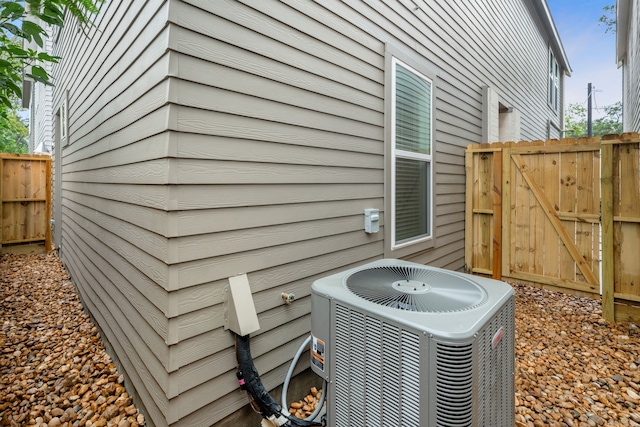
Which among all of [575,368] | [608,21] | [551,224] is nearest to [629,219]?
[551,224]

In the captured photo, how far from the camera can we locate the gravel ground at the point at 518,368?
2057 mm

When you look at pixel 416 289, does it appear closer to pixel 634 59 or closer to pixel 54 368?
pixel 54 368

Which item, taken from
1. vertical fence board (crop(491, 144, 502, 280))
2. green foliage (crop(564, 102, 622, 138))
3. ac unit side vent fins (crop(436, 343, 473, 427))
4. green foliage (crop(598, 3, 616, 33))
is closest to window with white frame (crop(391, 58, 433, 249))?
vertical fence board (crop(491, 144, 502, 280))

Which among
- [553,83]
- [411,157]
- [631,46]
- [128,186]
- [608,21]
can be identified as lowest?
[128,186]

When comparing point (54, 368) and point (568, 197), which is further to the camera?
point (568, 197)

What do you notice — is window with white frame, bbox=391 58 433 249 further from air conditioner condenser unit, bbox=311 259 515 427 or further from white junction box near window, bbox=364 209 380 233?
air conditioner condenser unit, bbox=311 259 515 427

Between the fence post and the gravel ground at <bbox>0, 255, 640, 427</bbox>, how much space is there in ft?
0.80

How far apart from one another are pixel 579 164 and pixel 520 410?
10.2 ft

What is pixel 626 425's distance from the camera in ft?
6.47

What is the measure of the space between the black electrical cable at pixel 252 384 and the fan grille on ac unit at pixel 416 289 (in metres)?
0.68

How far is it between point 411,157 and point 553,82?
10084 mm

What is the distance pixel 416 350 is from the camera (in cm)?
113

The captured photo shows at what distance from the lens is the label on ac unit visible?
4.94 ft

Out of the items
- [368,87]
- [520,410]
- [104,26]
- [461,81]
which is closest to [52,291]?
[104,26]
